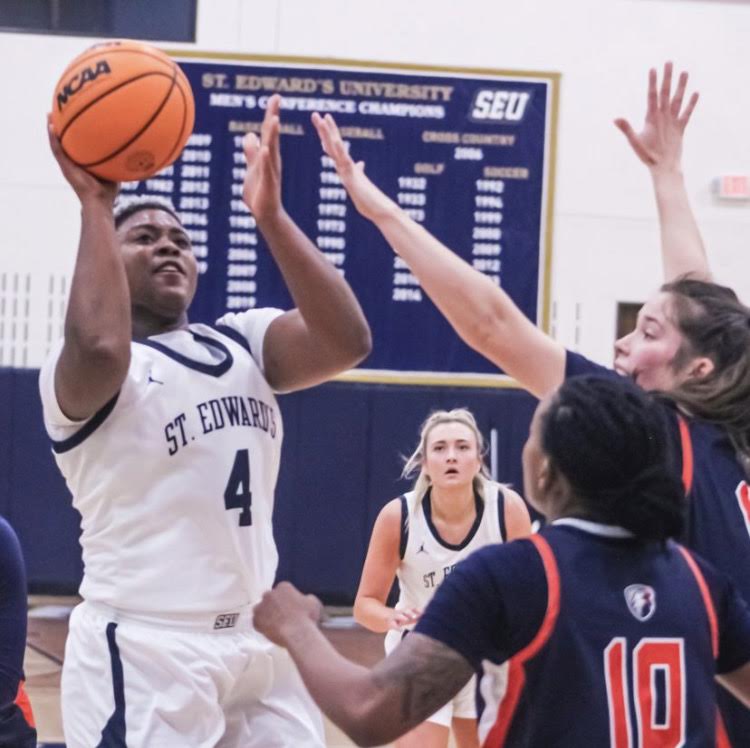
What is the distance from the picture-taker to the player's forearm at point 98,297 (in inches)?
101

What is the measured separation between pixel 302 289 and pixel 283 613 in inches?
40.8

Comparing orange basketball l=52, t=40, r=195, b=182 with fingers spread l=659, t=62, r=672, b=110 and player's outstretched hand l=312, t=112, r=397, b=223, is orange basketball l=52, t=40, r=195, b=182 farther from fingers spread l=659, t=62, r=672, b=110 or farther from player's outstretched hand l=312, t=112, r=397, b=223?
fingers spread l=659, t=62, r=672, b=110

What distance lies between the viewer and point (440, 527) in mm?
5082

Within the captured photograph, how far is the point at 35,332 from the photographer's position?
830 centimetres

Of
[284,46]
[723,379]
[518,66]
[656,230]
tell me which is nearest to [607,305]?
[656,230]

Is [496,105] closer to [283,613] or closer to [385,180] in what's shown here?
[385,180]

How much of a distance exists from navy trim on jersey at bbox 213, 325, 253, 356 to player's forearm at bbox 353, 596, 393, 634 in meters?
1.73

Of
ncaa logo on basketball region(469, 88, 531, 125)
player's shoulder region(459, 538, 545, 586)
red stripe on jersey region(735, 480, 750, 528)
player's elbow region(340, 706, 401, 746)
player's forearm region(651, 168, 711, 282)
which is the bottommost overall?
player's elbow region(340, 706, 401, 746)

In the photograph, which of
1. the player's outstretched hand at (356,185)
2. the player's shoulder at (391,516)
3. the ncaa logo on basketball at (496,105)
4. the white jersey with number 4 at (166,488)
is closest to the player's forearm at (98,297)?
the white jersey with number 4 at (166,488)

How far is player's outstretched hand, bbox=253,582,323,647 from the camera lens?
1.96 meters

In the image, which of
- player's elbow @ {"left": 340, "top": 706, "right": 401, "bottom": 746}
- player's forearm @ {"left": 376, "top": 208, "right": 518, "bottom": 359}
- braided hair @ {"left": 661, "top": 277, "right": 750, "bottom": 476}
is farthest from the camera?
player's forearm @ {"left": 376, "top": 208, "right": 518, "bottom": 359}

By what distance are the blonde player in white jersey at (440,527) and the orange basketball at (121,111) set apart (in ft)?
7.47

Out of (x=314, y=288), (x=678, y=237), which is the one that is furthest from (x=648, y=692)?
(x=678, y=237)

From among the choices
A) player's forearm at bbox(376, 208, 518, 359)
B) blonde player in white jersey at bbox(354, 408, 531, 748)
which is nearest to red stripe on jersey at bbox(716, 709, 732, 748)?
player's forearm at bbox(376, 208, 518, 359)
